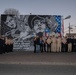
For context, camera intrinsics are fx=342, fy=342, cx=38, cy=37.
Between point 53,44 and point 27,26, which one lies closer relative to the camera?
point 53,44

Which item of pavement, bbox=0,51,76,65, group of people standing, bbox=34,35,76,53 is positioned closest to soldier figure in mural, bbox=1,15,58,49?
group of people standing, bbox=34,35,76,53

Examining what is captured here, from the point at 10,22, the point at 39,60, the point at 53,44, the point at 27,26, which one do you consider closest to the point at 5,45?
the point at 53,44

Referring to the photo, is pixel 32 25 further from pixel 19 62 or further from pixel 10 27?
pixel 19 62

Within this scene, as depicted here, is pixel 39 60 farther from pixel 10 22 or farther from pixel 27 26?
pixel 27 26

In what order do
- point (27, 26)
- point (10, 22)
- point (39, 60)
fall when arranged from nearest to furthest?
point (39, 60), point (10, 22), point (27, 26)

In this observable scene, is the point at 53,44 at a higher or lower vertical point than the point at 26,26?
lower

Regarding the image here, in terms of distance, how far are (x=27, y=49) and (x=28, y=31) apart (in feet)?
7.60

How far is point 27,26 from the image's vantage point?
4378 cm

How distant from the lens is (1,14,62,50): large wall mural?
43.2 meters

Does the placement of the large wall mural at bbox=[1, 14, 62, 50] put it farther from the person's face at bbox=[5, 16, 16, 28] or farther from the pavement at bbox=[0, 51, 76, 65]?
the pavement at bbox=[0, 51, 76, 65]

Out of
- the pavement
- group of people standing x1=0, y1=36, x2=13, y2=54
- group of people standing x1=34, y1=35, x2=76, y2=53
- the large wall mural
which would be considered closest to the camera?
the pavement

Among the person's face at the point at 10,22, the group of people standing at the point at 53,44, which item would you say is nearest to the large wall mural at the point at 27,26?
the person's face at the point at 10,22

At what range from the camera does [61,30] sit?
1716 inches

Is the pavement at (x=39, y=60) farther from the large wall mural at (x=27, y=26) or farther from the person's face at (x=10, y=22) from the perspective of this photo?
the person's face at (x=10, y=22)
